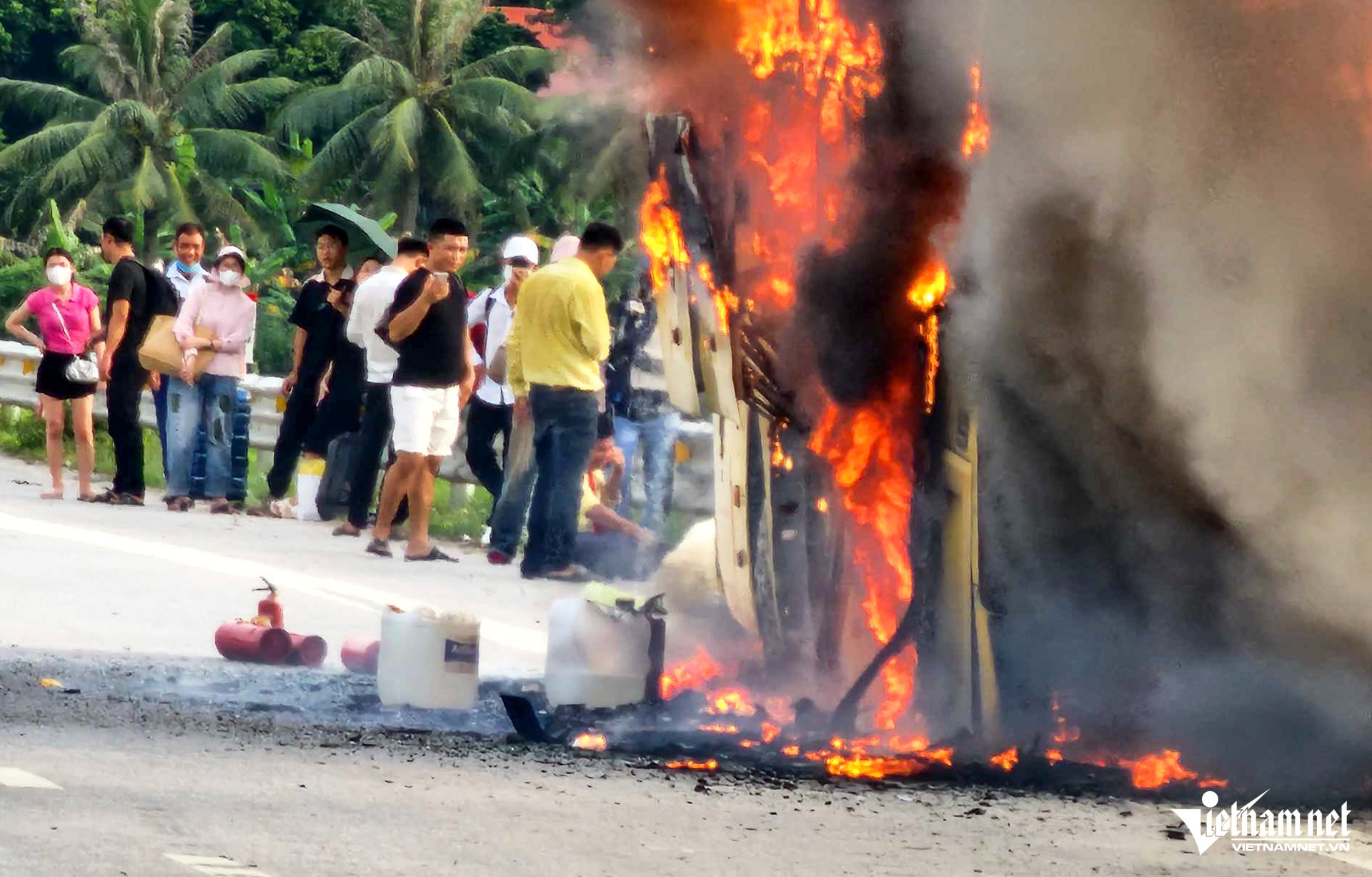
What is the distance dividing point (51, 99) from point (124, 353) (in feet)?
141

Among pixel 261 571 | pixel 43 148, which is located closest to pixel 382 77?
pixel 43 148

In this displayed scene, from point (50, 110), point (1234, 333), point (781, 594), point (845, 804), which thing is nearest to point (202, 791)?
point (845, 804)

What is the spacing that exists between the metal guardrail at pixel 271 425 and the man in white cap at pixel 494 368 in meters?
0.90

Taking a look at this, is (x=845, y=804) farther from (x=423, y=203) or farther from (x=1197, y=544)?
(x=423, y=203)

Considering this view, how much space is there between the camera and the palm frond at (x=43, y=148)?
54.6 m

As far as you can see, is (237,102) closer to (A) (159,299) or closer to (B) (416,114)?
(B) (416,114)

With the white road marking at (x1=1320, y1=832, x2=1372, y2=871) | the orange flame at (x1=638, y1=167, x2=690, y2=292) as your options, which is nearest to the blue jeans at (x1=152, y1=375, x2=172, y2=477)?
the orange flame at (x1=638, y1=167, x2=690, y2=292)

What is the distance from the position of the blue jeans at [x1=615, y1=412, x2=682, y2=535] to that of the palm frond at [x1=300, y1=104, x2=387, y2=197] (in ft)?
125

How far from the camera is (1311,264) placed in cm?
768

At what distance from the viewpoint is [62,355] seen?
54.2ft

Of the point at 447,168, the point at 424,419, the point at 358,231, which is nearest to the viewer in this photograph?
the point at 424,419

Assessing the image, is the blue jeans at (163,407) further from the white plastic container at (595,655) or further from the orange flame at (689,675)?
the white plastic container at (595,655)

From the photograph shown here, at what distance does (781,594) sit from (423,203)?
153ft

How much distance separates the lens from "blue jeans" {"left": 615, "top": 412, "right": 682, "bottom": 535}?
47.1ft
